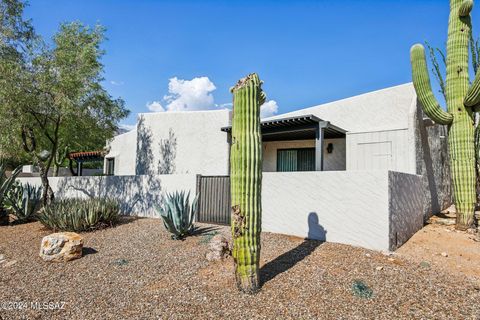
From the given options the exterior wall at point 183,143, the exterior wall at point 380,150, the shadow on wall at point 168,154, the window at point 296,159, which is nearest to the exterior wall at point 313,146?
the window at point 296,159

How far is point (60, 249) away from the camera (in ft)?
17.9

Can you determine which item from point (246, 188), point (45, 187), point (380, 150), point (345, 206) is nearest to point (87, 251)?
point (246, 188)

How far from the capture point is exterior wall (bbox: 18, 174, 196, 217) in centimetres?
952

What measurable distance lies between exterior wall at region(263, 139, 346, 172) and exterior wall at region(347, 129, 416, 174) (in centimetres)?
111

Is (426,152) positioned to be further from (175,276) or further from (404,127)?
(175,276)

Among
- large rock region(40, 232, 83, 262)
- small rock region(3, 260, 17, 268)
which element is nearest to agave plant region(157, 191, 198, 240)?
large rock region(40, 232, 83, 262)

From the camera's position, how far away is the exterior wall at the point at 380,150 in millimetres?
8520

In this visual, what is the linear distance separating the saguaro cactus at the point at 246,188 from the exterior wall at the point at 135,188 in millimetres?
5156

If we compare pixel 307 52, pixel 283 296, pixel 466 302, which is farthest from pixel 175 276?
pixel 307 52

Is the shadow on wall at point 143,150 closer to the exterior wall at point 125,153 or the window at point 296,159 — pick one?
the exterior wall at point 125,153

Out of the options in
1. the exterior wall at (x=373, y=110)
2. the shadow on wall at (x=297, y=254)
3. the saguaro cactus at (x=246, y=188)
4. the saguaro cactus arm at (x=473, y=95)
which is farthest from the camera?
the exterior wall at (x=373, y=110)

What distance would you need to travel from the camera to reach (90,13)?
31.1 feet

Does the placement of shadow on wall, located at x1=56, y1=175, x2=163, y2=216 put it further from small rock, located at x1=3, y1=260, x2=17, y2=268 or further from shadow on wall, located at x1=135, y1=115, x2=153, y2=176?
small rock, located at x1=3, y1=260, x2=17, y2=268

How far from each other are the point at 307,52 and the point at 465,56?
4229 mm
